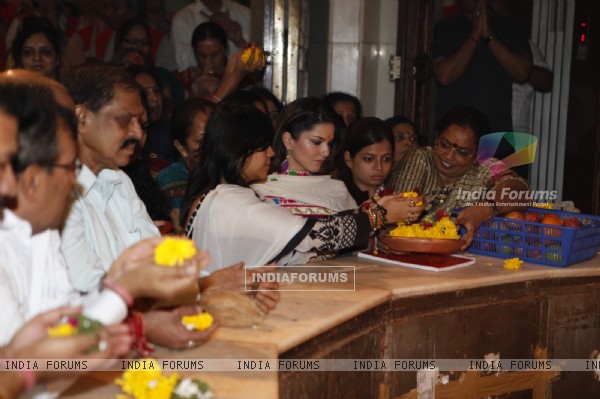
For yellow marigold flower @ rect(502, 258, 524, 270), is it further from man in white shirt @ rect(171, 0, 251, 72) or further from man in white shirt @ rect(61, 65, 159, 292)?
man in white shirt @ rect(171, 0, 251, 72)

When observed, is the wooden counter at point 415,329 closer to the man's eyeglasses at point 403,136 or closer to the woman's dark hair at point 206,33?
the man's eyeglasses at point 403,136

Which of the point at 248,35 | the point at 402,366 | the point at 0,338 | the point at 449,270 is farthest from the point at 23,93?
the point at 248,35

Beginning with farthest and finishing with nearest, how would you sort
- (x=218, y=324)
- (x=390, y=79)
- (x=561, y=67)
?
(x=561, y=67)
(x=390, y=79)
(x=218, y=324)

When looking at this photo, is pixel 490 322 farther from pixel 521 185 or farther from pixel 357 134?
pixel 357 134

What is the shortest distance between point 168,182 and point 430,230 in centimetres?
166

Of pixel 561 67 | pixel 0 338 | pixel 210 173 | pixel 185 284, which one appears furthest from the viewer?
pixel 561 67

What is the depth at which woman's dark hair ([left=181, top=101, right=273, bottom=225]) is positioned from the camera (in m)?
3.55

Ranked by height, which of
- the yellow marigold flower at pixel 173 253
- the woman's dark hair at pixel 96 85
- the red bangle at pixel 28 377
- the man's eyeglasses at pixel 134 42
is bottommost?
the red bangle at pixel 28 377

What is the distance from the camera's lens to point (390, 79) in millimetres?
6660

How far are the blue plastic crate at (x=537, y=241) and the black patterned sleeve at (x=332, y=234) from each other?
78cm

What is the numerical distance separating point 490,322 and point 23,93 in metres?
2.44

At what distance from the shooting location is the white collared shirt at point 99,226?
259 centimetres

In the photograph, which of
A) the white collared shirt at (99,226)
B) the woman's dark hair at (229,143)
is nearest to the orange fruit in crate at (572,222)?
the woman's dark hair at (229,143)

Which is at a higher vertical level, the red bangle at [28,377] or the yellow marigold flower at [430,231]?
the red bangle at [28,377]
